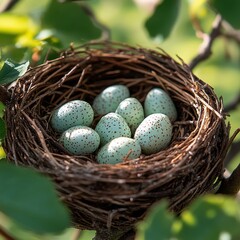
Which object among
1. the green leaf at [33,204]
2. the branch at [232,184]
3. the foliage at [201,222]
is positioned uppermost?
the foliage at [201,222]

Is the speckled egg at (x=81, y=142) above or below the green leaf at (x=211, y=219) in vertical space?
below

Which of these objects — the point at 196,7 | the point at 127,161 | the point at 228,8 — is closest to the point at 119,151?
the point at 127,161

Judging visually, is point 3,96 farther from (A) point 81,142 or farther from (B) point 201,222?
(B) point 201,222

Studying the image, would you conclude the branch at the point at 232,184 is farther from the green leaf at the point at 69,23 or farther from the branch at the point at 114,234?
the green leaf at the point at 69,23

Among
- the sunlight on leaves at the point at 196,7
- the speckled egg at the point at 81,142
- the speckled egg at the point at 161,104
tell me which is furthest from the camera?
the sunlight on leaves at the point at 196,7

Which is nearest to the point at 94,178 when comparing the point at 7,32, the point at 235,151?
the point at 7,32

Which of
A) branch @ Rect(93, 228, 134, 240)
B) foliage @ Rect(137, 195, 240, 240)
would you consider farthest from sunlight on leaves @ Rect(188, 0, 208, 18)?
foliage @ Rect(137, 195, 240, 240)

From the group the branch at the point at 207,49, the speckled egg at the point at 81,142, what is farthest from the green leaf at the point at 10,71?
the branch at the point at 207,49
